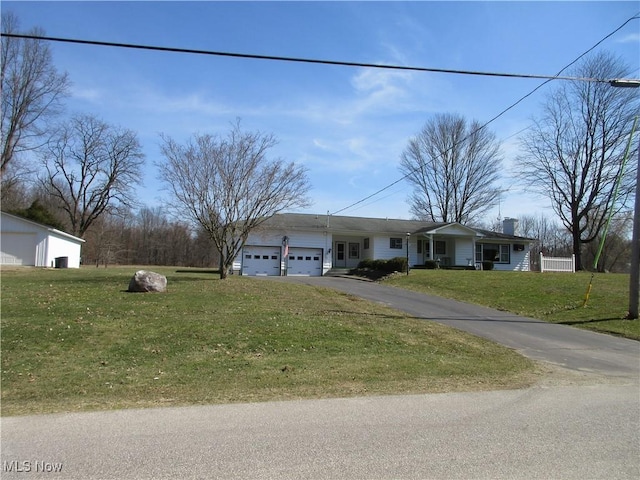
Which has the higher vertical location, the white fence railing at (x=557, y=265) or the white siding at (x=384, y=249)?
the white siding at (x=384, y=249)

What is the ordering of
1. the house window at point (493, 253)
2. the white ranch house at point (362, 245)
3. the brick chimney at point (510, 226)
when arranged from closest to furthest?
1. the white ranch house at point (362, 245)
2. the house window at point (493, 253)
3. the brick chimney at point (510, 226)

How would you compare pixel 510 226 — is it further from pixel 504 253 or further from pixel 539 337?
pixel 539 337

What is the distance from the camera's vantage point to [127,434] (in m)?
4.64

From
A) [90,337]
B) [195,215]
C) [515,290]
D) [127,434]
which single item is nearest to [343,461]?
[127,434]

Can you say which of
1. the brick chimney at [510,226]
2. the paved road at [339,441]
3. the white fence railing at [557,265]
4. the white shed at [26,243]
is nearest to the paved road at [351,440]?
the paved road at [339,441]

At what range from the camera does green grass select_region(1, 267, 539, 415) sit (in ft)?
21.5

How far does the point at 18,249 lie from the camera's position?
3077cm

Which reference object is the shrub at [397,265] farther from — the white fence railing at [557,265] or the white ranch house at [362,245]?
the white fence railing at [557,265]

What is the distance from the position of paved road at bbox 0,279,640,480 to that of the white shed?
1204 inches

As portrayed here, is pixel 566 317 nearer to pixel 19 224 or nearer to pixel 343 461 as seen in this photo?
pixel 343 461

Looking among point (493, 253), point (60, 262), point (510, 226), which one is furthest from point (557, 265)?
point (60, 262)

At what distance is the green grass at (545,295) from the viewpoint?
50.5ft

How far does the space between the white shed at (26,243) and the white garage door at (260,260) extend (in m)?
13.0

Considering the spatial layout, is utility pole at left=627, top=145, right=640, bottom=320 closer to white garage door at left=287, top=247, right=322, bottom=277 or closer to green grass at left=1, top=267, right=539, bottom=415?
green grass at left=1, top=267, right=539, bottom=415
